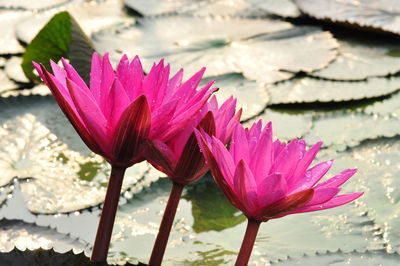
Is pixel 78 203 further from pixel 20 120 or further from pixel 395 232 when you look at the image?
pixel 395 232

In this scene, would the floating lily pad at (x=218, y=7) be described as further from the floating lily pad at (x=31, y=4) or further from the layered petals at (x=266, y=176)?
the layered petals at (x=266, y=176)

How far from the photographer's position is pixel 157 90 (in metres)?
0.80

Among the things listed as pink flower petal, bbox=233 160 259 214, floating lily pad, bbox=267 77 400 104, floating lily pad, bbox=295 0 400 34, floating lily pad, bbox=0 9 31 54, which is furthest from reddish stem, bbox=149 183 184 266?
floating lily pad, bbox=295 0 400 34

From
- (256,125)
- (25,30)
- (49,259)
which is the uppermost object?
(256,125)

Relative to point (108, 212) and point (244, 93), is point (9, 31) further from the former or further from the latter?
point (108, 212)

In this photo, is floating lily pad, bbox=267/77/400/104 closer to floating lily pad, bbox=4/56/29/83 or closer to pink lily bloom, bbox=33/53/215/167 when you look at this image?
floating lily pad, bbox=4/56/29/83

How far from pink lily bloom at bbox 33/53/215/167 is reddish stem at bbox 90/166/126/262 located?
0.02 meters

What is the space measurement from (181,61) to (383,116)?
0.57 meters

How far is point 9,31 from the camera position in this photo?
215 centimetres

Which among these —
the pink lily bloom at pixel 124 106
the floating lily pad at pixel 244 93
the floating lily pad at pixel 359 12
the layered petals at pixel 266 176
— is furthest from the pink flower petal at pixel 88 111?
the floating lily pad at pixel 359 12

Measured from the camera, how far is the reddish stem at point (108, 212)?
794 millimetres

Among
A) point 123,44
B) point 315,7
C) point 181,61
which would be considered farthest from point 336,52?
point 123,44

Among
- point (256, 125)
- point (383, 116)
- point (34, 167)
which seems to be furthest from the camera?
point (383, 116)

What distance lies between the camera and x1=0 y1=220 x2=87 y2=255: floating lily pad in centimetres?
110
